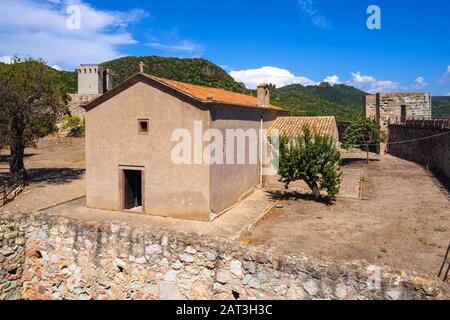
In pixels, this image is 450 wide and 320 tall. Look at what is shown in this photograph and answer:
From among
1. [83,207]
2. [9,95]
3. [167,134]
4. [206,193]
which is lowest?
[83,207]

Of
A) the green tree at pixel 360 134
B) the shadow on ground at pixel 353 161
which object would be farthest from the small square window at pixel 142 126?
the green tree at pixel 360 134

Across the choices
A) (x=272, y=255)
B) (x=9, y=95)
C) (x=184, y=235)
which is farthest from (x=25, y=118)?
(x=272, y=255)

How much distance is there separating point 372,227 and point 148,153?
937 cm

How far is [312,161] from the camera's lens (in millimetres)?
16469

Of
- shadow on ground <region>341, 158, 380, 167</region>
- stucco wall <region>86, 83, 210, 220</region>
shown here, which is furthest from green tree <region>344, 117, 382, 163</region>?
stucco wall <region>86, 83, 210, 220</region>

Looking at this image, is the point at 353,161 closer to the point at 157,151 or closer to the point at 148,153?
the point at 157,151

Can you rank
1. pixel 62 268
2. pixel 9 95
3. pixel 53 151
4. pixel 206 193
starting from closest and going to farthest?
pixel 62 268
pixel 206 193
pixel 9 95
pixel 53 151

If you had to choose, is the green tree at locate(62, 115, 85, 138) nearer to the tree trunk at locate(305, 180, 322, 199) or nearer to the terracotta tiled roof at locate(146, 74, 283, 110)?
the terracotta tiled roof at locate(146, 74, 283, 110)

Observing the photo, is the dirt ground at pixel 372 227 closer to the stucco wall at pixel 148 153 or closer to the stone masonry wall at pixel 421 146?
the stucco wall at pixel 148 153

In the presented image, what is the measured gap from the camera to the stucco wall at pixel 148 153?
48.0ft
